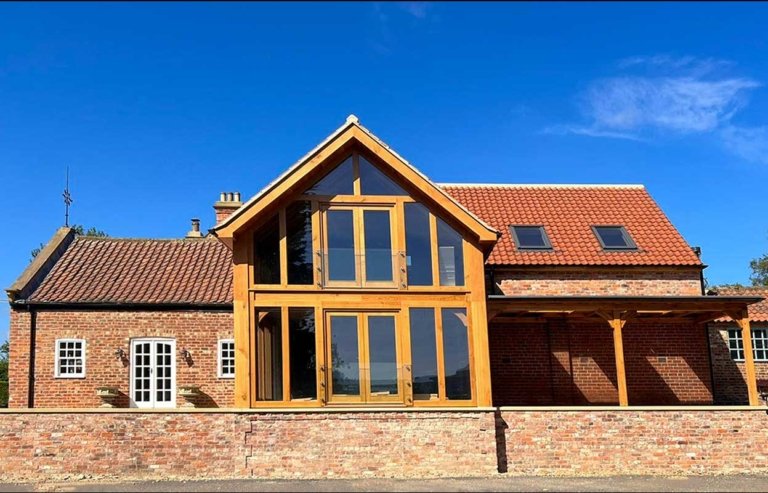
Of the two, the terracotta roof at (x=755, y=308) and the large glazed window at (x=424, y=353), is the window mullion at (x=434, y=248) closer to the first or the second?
the large glazed window at (x=424, y=353)

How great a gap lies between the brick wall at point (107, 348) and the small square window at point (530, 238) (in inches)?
321

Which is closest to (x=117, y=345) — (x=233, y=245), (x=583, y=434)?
(x=233, y=245)

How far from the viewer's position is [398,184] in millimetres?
16078

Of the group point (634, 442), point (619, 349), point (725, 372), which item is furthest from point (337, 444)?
point (725, 372)

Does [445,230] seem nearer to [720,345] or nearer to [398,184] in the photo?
[398,184]

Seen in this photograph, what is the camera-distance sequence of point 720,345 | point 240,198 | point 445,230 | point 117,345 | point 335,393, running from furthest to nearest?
point 240,198
point 720,345
point 117,345
point 445,230
point 335,393

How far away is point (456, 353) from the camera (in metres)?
15.5

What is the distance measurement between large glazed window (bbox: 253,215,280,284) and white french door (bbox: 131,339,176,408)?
515 centimetres

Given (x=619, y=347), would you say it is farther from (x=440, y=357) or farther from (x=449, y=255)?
(x=449, y=255)

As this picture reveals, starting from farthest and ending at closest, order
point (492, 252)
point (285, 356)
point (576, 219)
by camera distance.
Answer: point (576, 219) < point (492, 252) < point (285, 356)

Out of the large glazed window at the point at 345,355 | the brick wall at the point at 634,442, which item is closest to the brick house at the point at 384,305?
the large glazed window at the point at 345,355

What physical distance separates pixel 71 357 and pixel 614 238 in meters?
14.9

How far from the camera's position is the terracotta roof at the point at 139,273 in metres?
19.5

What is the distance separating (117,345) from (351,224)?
756 cm
